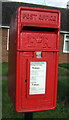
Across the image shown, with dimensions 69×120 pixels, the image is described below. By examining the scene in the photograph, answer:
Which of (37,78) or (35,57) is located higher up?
(35,57)

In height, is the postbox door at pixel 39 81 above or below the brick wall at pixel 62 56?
below

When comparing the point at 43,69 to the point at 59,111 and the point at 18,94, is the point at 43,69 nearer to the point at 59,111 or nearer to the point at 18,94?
the point at 18,94

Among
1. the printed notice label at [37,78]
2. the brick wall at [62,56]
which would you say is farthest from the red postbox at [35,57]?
the brick wall at [62,56]

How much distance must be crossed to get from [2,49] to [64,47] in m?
5.28

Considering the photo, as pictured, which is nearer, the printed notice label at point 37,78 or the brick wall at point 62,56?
the printed notice label at point 37,78

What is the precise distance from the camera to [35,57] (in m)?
2.31

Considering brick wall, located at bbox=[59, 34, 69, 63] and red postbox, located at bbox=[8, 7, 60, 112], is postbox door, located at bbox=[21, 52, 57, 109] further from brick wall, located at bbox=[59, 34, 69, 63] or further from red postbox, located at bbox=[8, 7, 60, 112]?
brick wall, located at bbox=[59, 34, 69, 63]

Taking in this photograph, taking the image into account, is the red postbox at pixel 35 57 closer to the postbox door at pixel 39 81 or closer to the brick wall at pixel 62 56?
the postbox door at pixel 39 81

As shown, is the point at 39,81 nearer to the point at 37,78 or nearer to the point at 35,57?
the point at 37,78

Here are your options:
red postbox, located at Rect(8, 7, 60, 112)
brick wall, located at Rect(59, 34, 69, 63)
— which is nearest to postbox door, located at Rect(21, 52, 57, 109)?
red postbox, located at Rect(8, 7, 60, 112)

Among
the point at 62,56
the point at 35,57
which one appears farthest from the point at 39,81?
the point at 62,56

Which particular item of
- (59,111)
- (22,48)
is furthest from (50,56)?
(59,111)

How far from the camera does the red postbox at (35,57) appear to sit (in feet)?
7.39

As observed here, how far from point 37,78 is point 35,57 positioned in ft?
0.96
